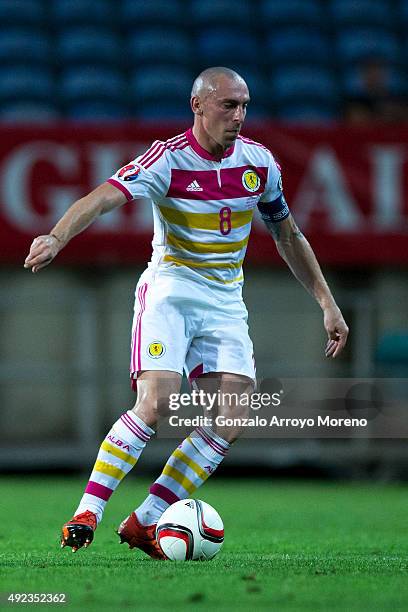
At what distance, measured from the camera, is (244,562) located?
5285 millimetres

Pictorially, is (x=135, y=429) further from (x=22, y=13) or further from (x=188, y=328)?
(x=22, y=13)

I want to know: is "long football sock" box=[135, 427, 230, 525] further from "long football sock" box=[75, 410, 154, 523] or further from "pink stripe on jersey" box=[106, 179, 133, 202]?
"pink stripe on jersey" box=[106, 179, 133, 202]

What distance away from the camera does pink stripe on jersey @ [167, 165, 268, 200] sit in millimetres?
5473

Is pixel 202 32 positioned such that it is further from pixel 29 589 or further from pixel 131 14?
pixel 29 589

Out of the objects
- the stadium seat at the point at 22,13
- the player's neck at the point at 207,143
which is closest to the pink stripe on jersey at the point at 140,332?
the player's neck at the point at 207,143

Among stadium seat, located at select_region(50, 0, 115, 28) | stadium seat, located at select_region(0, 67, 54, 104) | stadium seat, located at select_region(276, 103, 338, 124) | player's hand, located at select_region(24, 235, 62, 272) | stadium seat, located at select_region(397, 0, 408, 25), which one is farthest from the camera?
stadium seat, located at select_region(397, 0, 408, 25)

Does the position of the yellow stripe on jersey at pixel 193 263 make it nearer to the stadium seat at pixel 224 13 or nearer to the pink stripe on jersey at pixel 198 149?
the pink stripe on jersey at pixel 198 149

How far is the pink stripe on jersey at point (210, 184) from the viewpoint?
5473 millimetres

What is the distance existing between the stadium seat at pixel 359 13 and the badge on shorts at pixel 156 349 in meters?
9.83

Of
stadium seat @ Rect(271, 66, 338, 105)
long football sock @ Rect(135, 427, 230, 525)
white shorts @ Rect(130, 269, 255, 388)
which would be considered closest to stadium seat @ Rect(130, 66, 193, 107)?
stadium seat @ Rect(271, 66, 338, 105)

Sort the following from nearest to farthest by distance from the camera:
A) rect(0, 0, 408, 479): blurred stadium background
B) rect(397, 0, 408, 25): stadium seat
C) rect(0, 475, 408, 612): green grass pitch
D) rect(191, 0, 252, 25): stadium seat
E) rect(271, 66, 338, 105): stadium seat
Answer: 1. rect(0, 475, 408, 612): green grass pitch
2. rect(0, 0, 408, 479): blurred stadium background
3. rect(271, 66, 338, 105): stadium seat
4. rect(191, 0, 252, 25): stadium seat
5. rect(397, 0, 408, 25): stadium seat

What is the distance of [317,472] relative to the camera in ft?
41.6

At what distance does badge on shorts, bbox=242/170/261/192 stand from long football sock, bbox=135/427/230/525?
1065 mm

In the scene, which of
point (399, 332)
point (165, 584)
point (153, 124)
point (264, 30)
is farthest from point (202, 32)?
point (165, 584)
